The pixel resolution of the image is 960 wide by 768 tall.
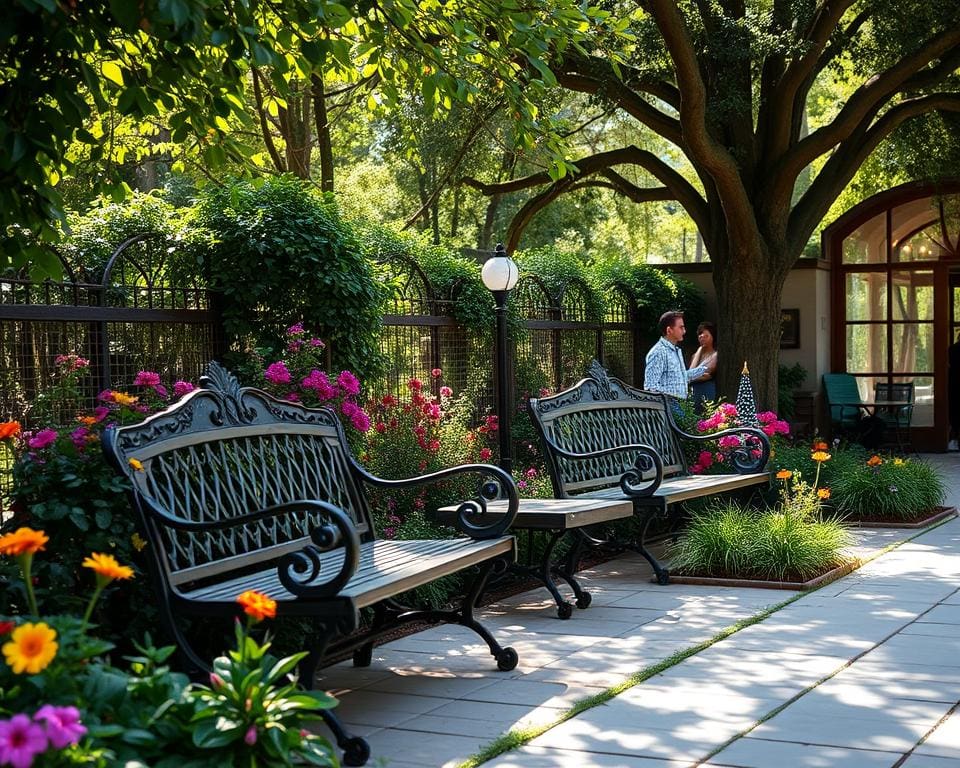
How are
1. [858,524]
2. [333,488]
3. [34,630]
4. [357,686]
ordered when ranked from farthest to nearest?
[858,524], [333,488], [357,686], [34,630]

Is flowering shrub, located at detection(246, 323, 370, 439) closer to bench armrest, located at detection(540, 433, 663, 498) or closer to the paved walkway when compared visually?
bench armrest, located at detection(540, 433, 663, 498)

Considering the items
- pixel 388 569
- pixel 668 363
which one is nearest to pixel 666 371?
pixel 668 363

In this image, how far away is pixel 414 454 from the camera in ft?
26.8

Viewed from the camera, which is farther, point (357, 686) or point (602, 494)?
point (602, 494)

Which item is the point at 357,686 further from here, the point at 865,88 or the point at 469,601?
the point at 865,88

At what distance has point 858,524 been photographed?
10164 mm

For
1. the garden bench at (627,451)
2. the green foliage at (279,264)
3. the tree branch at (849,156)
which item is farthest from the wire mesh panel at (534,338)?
the green foliage at (279,264)

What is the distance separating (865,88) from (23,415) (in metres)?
9.42

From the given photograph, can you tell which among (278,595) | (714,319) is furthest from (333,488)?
(714,319)

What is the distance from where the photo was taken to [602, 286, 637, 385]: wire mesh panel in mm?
15086

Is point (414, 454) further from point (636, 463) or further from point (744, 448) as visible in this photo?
point (744, 448)

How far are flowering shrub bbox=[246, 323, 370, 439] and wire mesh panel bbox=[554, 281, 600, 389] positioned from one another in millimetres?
5867

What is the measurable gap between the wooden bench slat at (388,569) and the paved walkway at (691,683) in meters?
0.53

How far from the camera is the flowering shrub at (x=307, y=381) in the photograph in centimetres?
685
